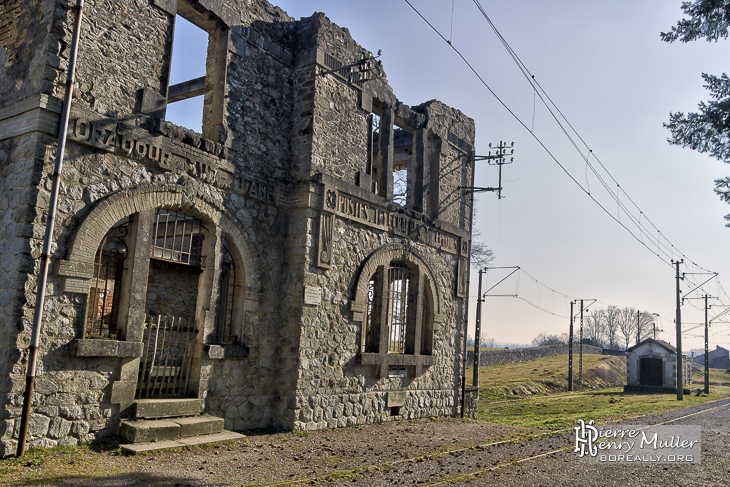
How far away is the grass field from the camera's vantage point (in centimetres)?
1712

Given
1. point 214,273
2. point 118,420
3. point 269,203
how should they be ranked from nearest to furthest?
point 118,420 < point 214,273 < point 269,203

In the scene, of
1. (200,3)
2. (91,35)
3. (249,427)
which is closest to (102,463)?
(249,427)

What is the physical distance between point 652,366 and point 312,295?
31166 mm

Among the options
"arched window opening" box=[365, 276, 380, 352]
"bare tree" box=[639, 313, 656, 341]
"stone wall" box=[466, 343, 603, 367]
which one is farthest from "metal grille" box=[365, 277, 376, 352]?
"bare tree" box=[639, 313, 656, 341]

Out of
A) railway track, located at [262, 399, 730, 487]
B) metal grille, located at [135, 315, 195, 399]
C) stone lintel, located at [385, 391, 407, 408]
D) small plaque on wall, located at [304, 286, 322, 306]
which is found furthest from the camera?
stone lintel, located at [385, 391, 407, 408]

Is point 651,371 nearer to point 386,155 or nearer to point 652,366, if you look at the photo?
point 652,366

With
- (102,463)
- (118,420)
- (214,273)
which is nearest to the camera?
(102,463)

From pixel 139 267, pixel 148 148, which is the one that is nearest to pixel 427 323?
pixel 139 267

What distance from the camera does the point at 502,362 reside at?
141ft

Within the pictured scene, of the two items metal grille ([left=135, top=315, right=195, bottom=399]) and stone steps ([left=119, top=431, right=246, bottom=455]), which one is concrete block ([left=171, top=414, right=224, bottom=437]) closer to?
stone steps ([left=119, top=431, right=246, bottom=455])

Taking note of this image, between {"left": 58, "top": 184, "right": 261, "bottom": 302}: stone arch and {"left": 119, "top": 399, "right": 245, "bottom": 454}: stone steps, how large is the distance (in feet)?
6.48

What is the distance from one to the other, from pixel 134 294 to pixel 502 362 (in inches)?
1504

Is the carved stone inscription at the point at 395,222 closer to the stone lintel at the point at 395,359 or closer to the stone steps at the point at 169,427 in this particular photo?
the stone lintel at the point at 395,359

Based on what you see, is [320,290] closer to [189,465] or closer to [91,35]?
[189,465]
